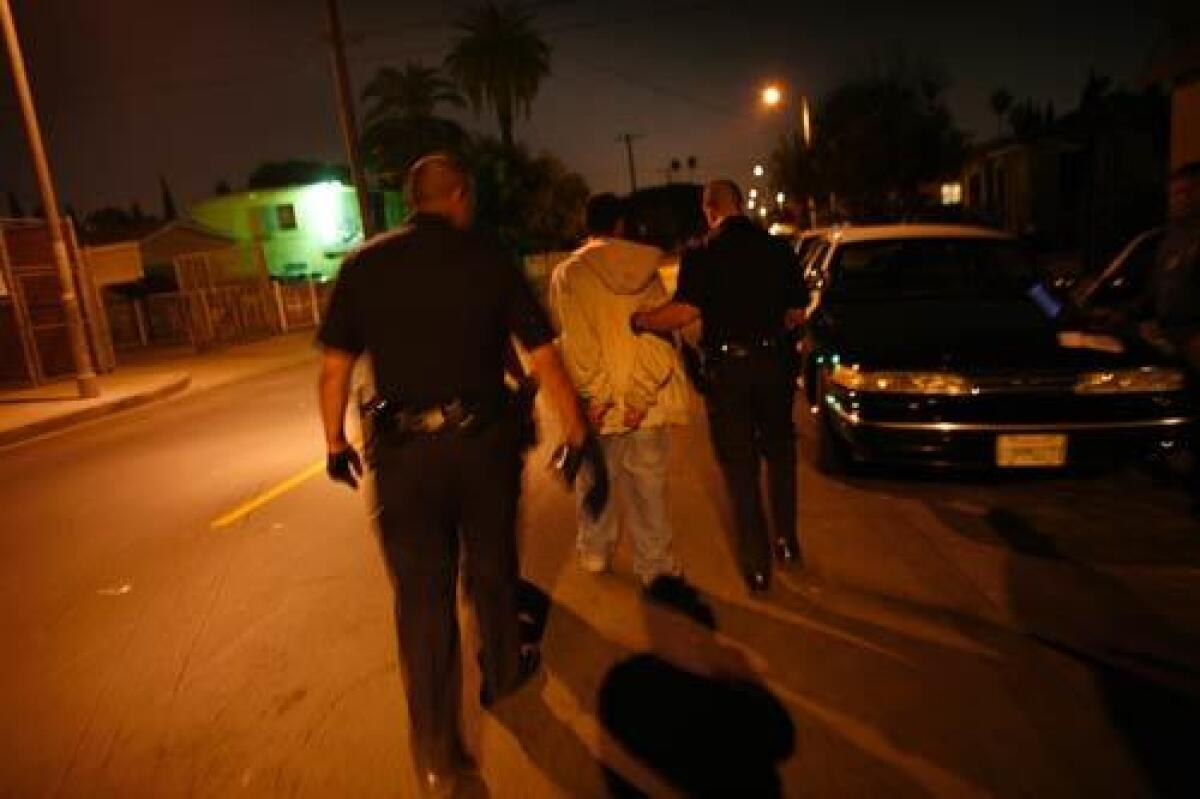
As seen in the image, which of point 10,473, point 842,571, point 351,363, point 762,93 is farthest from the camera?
point 762,93

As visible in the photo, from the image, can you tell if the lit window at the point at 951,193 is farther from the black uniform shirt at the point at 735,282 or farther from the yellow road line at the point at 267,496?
the black uniform shirt at the point at 735,282

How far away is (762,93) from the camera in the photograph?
116 feet

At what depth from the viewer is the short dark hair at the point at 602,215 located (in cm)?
431

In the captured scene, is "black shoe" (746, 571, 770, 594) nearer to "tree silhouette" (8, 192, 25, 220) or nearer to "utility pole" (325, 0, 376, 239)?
"utility pole" (325, 0, 376, 239)

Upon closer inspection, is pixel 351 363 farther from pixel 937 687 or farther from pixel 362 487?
pixel 362 487

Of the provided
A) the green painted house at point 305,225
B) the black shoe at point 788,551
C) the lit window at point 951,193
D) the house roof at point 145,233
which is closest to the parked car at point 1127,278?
the black shoe at point 788,551

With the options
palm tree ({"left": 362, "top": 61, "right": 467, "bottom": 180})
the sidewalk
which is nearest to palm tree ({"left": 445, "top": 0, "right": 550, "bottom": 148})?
palm tree ({"left": 362, "top": 61, "right": 467, "bottom": 180})

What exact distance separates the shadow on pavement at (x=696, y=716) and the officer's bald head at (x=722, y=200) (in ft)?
6.14

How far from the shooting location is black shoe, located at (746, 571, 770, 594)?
446 cm

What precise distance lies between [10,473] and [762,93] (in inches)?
1220

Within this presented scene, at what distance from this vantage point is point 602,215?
4.31 metres

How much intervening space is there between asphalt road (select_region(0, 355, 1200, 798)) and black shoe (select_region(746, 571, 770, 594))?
10cm

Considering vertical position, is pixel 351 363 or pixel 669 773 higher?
pixel 351 363

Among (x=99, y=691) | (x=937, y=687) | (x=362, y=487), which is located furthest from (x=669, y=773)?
(x=362, y=487)
